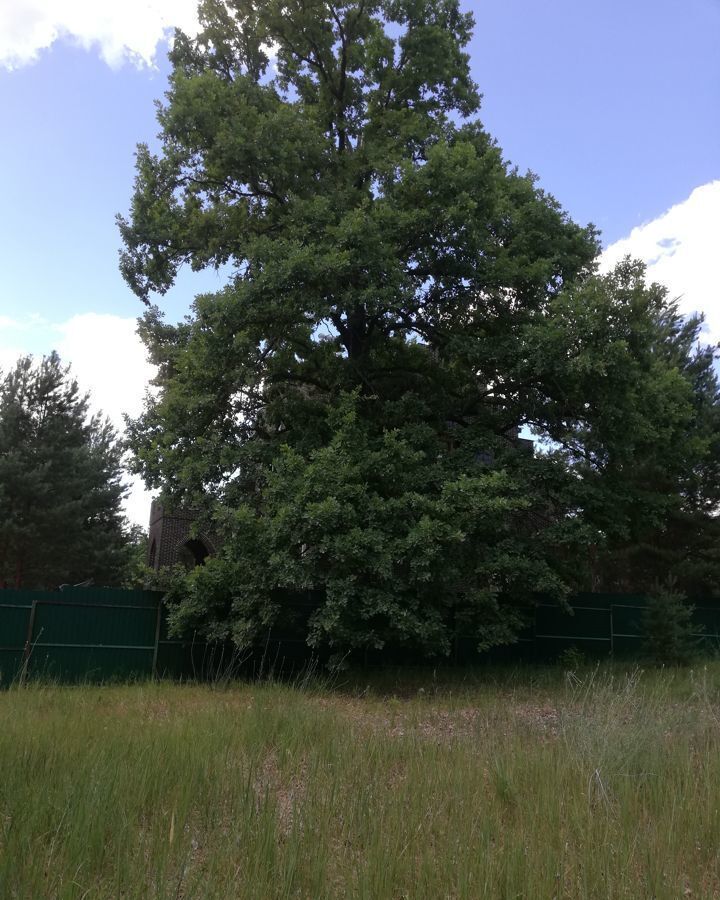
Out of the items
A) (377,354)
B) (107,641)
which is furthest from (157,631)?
(377,354)

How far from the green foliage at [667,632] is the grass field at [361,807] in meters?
11.8

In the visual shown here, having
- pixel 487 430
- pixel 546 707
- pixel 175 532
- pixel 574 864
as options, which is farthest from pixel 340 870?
pixel 175 532

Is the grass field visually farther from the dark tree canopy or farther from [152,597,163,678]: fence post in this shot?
[152,597,163,678]: fence post

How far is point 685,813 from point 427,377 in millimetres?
13409

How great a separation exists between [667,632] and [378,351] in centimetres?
1022

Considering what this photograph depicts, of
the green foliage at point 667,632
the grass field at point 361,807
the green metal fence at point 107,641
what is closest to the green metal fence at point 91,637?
the green metal fence at point 107,641

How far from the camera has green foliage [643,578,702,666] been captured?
59.2 feet

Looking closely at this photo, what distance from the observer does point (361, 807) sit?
4.38 metres

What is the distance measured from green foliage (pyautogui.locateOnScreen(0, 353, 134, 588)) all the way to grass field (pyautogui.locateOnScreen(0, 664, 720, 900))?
63.9ft

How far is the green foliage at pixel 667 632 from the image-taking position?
18.0 meters

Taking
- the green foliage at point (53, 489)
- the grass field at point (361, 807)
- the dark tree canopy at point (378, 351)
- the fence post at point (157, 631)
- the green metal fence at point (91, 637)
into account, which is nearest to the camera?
the grass field at point (361, 807)

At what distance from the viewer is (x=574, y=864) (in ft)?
12.2

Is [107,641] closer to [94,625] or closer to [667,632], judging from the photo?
[94,625]

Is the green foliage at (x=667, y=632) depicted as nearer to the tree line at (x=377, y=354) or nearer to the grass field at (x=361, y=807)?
the tree line at (x=377, y=354)
